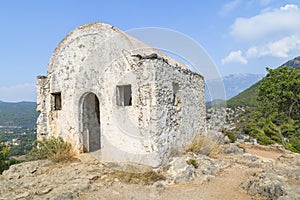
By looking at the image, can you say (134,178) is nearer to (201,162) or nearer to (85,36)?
(201,162)

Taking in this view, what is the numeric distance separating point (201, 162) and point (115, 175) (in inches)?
108

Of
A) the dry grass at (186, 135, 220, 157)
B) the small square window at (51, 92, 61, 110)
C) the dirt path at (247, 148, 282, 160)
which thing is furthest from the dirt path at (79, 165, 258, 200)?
the dirt path at (247, 148, 282, 160)

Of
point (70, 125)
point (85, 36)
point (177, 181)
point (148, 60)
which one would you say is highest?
point (85, 36)

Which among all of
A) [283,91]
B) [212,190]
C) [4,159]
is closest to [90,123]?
[212,190]

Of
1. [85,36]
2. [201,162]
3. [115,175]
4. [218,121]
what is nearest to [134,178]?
[115,175]

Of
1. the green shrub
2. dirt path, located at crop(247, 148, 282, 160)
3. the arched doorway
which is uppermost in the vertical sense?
the arched doorway

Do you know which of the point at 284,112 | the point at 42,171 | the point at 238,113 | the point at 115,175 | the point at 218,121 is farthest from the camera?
the point at 238,113

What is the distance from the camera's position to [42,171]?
7.19m

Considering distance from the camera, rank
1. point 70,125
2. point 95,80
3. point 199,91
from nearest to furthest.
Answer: point 95,80, point 70,125, point 199,91

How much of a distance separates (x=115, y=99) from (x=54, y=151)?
2910 millimetres

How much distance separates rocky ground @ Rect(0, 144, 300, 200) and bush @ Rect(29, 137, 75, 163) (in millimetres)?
307

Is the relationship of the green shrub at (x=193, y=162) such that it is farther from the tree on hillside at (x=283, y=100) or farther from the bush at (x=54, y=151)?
the tree on hillside at (x=283, y=100)

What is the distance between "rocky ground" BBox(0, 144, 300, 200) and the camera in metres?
5.43

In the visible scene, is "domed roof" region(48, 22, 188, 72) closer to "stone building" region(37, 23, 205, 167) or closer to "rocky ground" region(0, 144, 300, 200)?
"stone building" region(37, 23, 205, 167)
